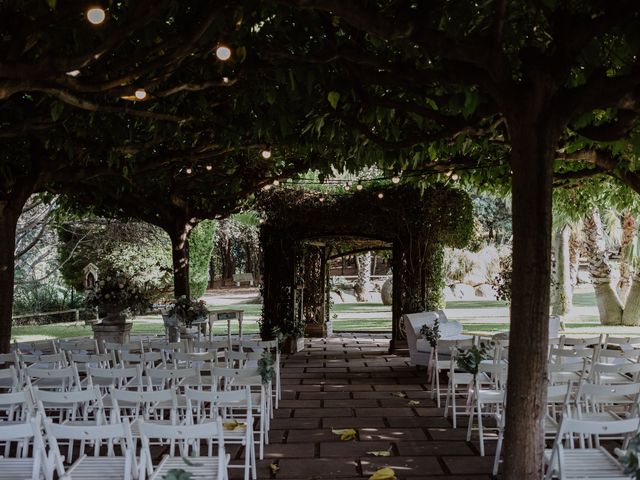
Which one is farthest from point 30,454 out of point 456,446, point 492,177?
point 492,177

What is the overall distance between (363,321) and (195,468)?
1601 centimetres

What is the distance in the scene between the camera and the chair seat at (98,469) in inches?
150

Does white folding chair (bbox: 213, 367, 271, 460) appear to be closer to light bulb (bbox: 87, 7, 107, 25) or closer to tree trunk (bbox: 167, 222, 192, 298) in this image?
light bulb (bbox: 87, 7, 107, 25)

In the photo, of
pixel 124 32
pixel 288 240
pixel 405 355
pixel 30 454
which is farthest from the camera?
pixel 288 240

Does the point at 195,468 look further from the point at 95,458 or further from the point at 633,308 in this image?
the point at 633,308

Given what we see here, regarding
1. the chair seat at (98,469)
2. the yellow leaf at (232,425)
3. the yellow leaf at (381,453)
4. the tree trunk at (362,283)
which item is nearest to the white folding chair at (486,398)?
the yellow leaf at (381,453)

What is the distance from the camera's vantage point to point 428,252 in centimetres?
1268

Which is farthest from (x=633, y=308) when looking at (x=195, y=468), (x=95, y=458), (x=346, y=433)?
(x=95, y=458)

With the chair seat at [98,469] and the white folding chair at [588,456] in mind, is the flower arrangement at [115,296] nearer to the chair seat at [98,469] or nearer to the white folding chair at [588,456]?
the chair seat at [98,469]

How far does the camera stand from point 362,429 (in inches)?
255

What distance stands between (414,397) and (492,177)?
3808 mm

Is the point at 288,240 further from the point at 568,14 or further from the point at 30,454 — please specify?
the point at 568,14

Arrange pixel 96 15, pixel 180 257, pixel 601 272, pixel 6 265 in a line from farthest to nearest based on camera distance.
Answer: pixel 601 272
pixel 180 257
pixel 6 265
pixel 96 15

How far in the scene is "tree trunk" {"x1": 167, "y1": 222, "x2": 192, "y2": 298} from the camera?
13.0 meters
